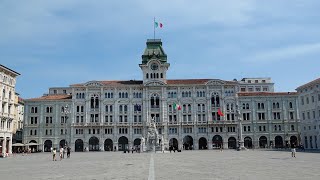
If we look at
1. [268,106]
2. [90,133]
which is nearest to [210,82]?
→ [268,106]

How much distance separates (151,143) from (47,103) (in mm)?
36315

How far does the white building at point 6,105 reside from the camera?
63.6 metres

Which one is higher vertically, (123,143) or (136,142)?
(136,142)

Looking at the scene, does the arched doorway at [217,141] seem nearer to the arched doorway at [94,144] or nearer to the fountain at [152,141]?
the fountain at [152,141]

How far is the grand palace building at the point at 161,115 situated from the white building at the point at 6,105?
26.2m

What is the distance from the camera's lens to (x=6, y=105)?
6569 centimetres

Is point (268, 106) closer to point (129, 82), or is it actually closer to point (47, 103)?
point (129, 82)

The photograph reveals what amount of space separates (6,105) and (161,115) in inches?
1614

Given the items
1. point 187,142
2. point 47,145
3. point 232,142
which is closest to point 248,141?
point 232,142

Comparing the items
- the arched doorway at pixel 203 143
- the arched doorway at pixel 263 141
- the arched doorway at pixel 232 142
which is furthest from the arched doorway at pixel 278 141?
the arched doorway at pixel 203 143

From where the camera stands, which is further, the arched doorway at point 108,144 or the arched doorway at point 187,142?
the arched doorway at point 187,142

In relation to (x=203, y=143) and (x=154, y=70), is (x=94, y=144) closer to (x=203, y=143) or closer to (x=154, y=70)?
(x=154, y=70)

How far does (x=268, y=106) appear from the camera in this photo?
316 ft

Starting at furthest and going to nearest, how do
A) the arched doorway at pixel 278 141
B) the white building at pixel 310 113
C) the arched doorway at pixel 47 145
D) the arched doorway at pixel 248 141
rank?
1. the arched doorway at pixel 47 145
2. the arched doorway at pixel 248 141
3. the arched doorway at pixel 278 141
4. the white building at pixel 310 113
